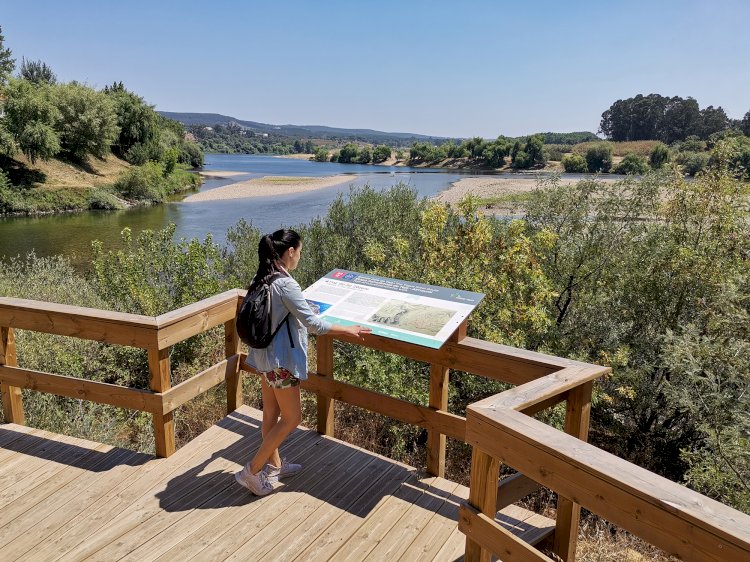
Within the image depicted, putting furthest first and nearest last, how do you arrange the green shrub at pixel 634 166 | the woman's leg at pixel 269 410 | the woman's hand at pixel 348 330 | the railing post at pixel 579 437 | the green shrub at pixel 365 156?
the green shrub at pixel 365 156
the green shrub at pixel 634 166
the woman's leg at pixel 269 410
the woman's hand at pixel 348 330
the railing post at pixel 579 437

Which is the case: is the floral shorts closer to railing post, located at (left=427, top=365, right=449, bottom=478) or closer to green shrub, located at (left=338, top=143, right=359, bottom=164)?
railing post, located at (left=427, top=365, right=449, bottom=478)

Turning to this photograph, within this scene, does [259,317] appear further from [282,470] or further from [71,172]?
[71,172]

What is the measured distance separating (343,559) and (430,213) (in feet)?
20.5

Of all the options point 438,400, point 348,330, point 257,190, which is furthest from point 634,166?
point 257,190

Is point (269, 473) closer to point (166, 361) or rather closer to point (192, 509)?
point (192, 509)

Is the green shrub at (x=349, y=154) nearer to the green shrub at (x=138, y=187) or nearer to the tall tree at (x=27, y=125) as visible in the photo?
the green shrub at (x=138, y=187)

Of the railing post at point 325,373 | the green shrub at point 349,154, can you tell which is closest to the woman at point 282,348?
the railing post at point 325,373

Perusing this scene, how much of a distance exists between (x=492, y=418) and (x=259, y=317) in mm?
1521

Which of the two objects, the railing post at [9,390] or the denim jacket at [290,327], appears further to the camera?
the railing post at [9,390]

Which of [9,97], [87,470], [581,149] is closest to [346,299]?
[87,470]

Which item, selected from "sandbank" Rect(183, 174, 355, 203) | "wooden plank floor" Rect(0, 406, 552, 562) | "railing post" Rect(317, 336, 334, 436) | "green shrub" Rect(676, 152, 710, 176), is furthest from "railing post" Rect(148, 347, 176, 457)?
"sandbank" Rect(183, 174, 355, 203)

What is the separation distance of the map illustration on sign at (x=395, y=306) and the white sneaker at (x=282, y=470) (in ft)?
3.74

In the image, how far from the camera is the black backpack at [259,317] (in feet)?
10.2

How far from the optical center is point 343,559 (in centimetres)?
292
